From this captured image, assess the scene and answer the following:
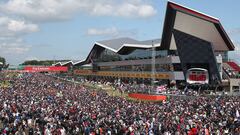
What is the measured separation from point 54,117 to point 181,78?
133 feet

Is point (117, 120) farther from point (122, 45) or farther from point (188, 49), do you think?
point (122, 45)

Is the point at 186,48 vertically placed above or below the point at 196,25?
below

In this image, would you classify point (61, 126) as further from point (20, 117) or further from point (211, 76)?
point (211, 76)

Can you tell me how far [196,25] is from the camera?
61.1 metres

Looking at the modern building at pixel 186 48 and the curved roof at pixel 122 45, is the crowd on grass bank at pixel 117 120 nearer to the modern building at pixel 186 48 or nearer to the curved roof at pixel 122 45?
the modern building at pixel 186 48

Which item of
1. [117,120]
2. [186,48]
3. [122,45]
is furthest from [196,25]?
[117,120]

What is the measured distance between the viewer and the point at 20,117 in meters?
27.4

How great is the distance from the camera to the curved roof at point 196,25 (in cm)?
5962

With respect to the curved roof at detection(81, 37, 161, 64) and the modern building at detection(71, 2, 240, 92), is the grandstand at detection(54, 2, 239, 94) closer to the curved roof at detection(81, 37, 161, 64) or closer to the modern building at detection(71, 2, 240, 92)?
the modern building at detection(71, 2, 240, 92)

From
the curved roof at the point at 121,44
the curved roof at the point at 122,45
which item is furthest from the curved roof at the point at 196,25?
the curved roof at the point at 121,44

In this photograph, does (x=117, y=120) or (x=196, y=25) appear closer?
(x=117, y=120)

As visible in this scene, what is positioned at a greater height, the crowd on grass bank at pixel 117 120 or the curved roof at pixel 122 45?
the curved roof at pixel 122 45

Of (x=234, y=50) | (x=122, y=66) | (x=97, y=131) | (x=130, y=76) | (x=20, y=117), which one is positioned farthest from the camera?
(x=122, y=66)

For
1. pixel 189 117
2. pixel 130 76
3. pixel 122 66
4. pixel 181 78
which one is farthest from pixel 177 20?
pixel 189 117
